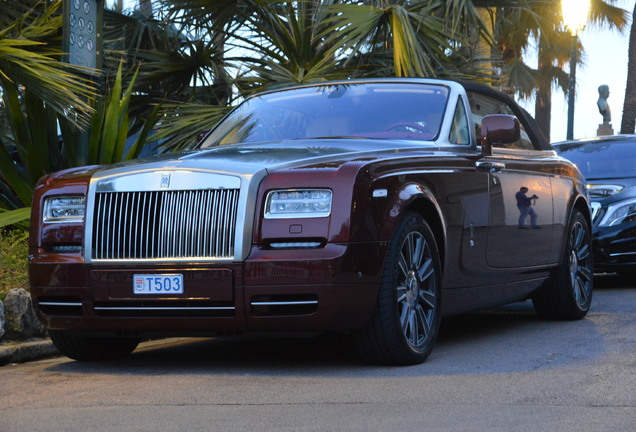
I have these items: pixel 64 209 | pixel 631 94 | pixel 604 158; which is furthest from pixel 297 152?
pixel 631 94

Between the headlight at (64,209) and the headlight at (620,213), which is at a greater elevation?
the headlight at (64,209)

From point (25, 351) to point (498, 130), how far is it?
10.1ft

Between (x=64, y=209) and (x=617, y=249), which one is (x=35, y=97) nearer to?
(x=64, y=209)

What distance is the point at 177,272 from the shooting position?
5.67m

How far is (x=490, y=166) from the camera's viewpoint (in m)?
7.06

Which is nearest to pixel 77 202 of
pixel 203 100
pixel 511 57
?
pixel 203 100

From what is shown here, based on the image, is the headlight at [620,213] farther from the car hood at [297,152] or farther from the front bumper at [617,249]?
the car hood at [297,152]

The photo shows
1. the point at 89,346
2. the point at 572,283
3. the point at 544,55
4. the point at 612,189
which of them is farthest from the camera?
the point at 544,55

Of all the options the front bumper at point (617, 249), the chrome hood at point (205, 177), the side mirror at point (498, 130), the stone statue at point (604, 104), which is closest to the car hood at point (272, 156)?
the chrome hood at point (205, 177)

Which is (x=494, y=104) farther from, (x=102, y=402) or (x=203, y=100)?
(x=203, y=100)

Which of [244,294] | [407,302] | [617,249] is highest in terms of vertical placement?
[244,294]

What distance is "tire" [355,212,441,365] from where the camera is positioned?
5.73m

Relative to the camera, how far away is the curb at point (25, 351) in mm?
6688

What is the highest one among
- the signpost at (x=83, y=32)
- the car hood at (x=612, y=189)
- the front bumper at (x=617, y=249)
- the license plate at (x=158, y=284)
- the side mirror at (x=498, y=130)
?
the signpost at (x=83, y=32)
